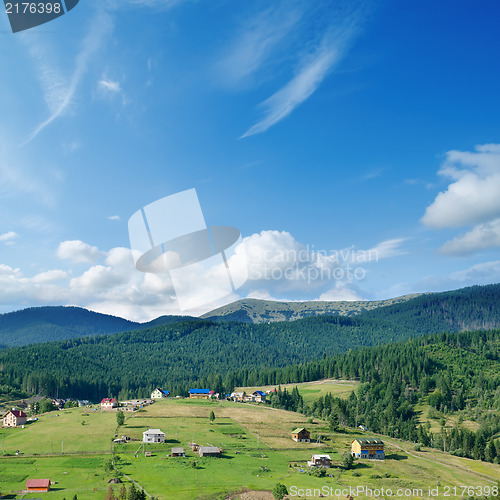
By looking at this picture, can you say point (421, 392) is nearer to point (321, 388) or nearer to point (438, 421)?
point (438, 421)

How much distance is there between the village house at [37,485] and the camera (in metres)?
50.6

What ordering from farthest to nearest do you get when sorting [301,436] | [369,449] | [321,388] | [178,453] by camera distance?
[321,388] < [301,436] < [369,449] < [178,453]

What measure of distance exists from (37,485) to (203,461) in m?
24.3

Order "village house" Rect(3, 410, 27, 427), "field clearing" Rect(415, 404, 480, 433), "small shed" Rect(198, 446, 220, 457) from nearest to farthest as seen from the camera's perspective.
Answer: "small shed" Rect(198, 446, 220, 457) → "village house" Rect(3, 410, 27, 427) → "field clearing" Rect(415, 404, 480, 433)

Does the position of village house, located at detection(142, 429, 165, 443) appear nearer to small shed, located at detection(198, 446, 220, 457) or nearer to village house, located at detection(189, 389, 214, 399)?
small shed, located at detection(198, 446, 220, 457)

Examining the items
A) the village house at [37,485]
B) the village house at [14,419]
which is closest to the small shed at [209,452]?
the village house at [37,485]

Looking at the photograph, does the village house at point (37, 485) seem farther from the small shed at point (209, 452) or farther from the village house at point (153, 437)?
the village house at point (153, 437)

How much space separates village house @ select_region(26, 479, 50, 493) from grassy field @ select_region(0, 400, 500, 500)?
1.20m

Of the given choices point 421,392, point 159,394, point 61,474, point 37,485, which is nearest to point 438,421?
point 421,392

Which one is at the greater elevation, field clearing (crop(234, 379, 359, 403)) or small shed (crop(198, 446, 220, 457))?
small shed (crop(198, 446, 220, 457))

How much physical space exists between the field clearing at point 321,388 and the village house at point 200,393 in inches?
776

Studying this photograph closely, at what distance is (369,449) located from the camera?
7788cm

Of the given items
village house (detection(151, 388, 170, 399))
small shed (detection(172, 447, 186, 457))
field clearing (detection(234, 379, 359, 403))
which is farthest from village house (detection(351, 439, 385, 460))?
village house (detection(151, 388, 170, 399))

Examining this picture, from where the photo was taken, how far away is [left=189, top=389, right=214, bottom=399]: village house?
147550 mm
